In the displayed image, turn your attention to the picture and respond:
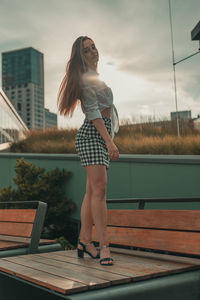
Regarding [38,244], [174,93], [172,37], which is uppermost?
[172,37]

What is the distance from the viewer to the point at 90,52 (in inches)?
129

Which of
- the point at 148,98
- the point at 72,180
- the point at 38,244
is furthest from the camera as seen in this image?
the point at 148,98

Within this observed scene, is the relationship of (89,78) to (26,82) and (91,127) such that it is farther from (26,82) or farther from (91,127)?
(26,82)

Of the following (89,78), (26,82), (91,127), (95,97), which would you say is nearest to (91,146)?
(91,127)

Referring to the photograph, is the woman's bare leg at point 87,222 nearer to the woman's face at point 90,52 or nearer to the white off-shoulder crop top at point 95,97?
the white off-shoulder crop top at point 95,97

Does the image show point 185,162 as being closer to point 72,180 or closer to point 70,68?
point 70,68

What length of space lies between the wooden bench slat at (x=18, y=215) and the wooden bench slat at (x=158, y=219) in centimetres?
107

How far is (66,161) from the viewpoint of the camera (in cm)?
757

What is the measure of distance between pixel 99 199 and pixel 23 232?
1.63 metres

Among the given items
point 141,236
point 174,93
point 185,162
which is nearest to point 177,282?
point 141,236

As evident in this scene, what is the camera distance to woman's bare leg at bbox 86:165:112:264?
293 centimetres

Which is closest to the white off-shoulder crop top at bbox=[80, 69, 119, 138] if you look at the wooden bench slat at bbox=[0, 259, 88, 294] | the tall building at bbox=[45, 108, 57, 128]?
the wooden bench slat at bbox=[0, 259, 88, 294]

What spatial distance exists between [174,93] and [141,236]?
17.0 ft

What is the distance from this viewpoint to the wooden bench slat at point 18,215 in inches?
167
